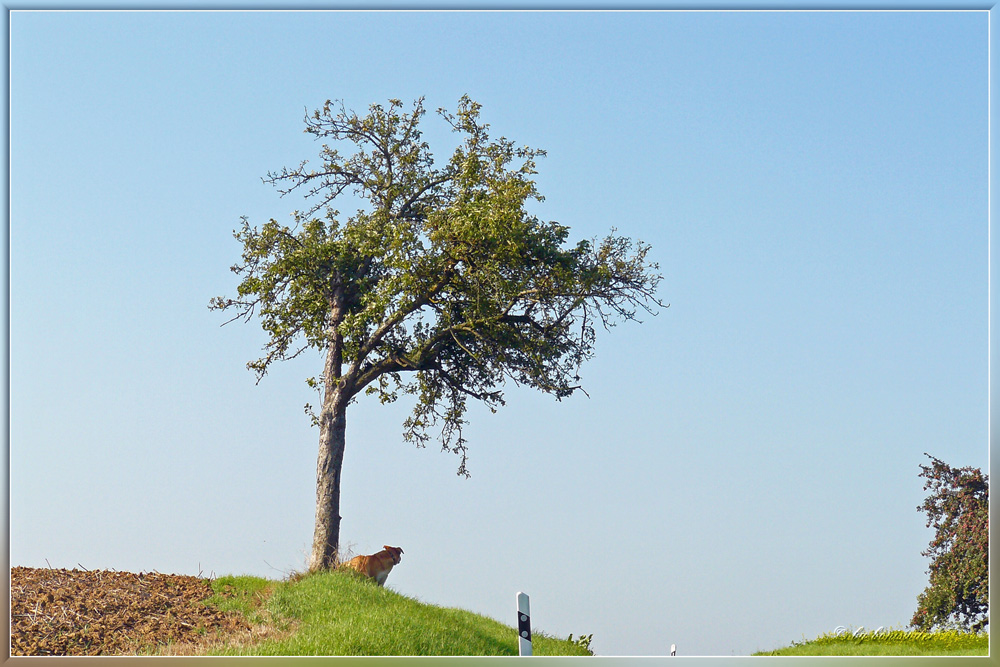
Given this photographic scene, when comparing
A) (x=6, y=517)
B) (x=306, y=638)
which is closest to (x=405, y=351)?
(x=306, y=638)

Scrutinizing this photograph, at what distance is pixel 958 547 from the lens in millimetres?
16156

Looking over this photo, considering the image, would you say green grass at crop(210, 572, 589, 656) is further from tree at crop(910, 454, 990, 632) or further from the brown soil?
tree at crop(910, 454, 990, 632)

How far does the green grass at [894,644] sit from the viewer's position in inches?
551

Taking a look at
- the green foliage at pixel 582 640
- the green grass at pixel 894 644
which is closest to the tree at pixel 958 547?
the green grass at pixel 894 644

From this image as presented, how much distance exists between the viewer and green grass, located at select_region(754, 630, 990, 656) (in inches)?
551

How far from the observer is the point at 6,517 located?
12.1m

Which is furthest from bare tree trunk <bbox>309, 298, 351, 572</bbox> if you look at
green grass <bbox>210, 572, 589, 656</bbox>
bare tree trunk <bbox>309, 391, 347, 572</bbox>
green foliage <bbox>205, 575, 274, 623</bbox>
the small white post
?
the small white post

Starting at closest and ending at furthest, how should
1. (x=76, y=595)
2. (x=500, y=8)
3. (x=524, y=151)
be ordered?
(x=500, y=8), (x=76, y=595), (x=524, y=151)

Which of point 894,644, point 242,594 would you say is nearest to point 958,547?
point 894,644

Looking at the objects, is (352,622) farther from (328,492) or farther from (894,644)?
(894,644)

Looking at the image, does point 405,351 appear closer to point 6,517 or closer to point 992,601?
point 6,517

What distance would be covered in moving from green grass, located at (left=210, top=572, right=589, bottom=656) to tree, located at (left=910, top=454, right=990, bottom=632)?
681 cm

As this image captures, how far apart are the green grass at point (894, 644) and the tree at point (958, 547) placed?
568 millimetres

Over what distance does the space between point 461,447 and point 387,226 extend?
3.75 m
